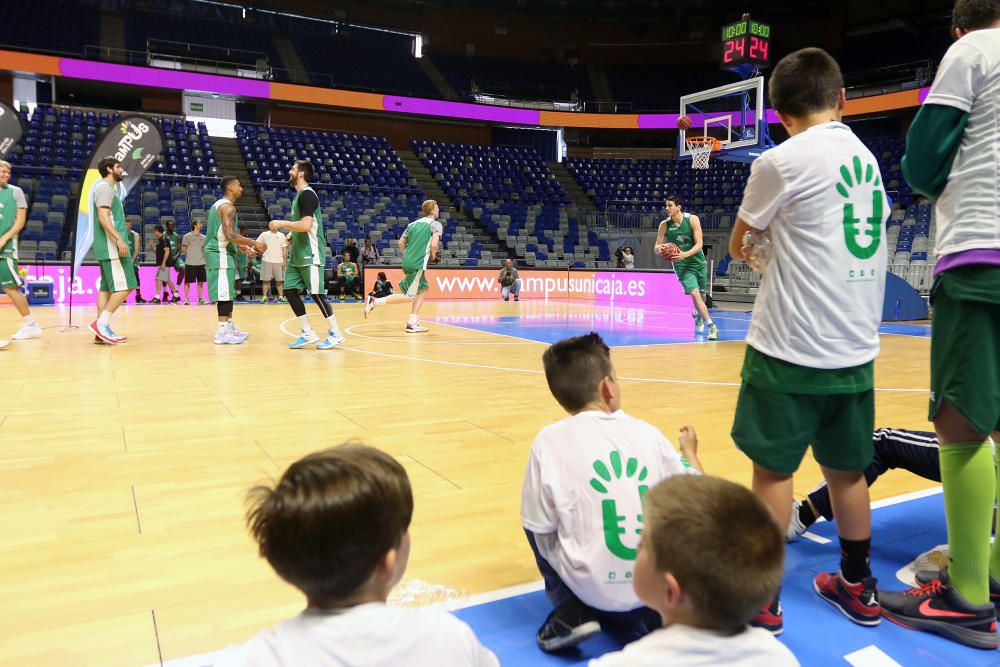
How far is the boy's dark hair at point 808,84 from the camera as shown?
71.5 inches

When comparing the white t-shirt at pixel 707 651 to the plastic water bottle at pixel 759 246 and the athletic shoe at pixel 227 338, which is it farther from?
the athletic shoe at pixel 227 338

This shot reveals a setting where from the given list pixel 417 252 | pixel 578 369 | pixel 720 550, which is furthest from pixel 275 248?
pixel 720 550

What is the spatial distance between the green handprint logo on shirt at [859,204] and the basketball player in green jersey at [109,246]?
702 centimetres

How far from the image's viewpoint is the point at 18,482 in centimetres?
280

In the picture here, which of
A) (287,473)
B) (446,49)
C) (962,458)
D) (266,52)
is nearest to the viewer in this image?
(287,473)

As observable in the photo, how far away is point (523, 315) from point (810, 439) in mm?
9974

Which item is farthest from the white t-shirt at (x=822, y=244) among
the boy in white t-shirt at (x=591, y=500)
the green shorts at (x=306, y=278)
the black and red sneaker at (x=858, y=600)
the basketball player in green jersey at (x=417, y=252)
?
the basketball player in green jersey at (x=417, y=252)

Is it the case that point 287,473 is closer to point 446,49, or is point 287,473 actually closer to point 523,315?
point 523,315

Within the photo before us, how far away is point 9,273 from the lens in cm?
664

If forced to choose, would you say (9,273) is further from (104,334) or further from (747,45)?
(747,45)

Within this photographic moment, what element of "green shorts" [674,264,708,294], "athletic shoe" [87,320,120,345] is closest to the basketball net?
"green shorts" [674,264,708,294]

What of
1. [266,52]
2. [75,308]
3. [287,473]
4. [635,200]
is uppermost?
[266,52]

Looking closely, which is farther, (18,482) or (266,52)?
(266,52)

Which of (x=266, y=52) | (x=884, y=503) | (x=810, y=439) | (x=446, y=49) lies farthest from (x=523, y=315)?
(x=446, y=49)
